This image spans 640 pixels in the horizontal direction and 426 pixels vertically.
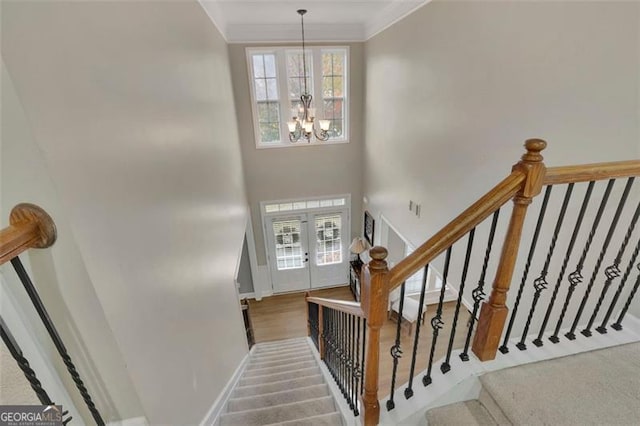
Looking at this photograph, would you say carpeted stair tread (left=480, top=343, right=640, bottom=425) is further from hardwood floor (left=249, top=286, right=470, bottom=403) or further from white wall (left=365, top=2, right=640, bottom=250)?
hardwood floor (left=249, top=286, right=470, bottom=403)

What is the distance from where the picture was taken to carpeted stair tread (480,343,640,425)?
1148mm

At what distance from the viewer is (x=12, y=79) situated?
843 mm

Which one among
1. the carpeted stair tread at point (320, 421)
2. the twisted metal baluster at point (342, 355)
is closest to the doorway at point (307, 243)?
the twisted metal baluster at point (342, 355)

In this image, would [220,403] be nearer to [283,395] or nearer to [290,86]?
[283,395]

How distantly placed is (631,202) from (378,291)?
1.70 m

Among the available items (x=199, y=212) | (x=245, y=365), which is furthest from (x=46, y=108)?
(x=245, y=365)

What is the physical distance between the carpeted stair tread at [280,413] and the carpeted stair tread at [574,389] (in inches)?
58.1

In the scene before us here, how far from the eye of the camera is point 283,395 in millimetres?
2621

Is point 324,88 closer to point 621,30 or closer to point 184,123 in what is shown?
point 184,123

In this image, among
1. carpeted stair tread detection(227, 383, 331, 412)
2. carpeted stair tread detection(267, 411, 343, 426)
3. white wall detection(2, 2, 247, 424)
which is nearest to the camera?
white wall detection(2, 2, 247, 424)

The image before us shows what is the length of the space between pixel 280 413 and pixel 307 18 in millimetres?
5177

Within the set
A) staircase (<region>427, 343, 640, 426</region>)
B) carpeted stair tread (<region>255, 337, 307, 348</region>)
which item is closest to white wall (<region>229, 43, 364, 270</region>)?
carpeted stair tread (<region>255, 337, 307, 348</region>)

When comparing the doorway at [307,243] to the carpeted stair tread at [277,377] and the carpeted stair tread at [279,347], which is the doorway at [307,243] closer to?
the carpeted stair tread at [279,347]

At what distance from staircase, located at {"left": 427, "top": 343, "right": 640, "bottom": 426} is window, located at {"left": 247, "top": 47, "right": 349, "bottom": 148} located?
486cm
